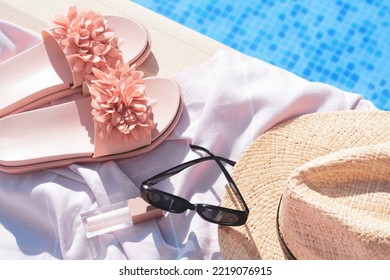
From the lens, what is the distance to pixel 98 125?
1468mm

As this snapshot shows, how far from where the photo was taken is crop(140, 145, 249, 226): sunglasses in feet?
4.33

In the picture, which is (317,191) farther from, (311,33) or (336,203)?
(311,33)

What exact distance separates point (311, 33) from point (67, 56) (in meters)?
0.94

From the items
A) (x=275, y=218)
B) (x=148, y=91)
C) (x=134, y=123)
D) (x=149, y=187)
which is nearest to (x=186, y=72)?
(x=148, y=91)

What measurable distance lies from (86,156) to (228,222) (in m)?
0.39

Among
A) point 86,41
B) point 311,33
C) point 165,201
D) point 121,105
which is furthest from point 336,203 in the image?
point 311,33

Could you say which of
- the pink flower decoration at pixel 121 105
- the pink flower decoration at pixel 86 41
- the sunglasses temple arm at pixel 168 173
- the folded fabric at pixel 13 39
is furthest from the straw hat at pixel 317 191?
the folded fabric at pixel 13 39

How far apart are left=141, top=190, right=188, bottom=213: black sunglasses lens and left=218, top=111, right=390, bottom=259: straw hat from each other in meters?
0.09

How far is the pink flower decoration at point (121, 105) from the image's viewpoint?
4.75 ft

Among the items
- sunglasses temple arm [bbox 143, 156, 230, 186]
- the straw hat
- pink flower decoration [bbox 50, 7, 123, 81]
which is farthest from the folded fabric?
the straw hat

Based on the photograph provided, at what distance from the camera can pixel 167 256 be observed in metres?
1.42

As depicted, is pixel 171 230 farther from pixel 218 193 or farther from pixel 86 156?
pixel 86 156

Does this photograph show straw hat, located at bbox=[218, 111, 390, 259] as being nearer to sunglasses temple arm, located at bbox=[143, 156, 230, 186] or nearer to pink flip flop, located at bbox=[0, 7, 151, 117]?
sunglasses temple arm, located at bbox=[143, 156, 230, 186]
